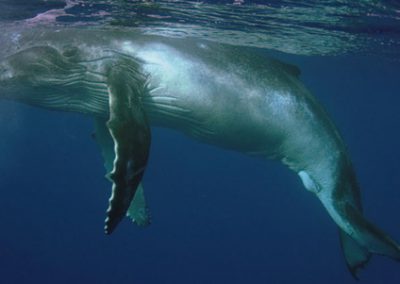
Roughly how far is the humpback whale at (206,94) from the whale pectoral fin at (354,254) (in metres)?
0.02

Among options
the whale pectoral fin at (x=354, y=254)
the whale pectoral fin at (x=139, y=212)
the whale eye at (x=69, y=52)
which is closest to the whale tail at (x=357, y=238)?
the whale pectoral fin at (x=354, y=254)

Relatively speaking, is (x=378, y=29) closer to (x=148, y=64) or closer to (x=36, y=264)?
(x=148, y=64)

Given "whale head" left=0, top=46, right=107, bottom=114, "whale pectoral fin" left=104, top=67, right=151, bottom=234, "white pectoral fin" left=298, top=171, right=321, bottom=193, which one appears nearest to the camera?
"whale pectoral fin" left=104, top=67, right=151, bottom=234

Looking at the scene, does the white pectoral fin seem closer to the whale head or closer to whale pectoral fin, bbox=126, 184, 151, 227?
whale pectoral fin, bbox=126, 184, 151, 227

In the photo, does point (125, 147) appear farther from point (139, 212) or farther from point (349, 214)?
point (349, 214)

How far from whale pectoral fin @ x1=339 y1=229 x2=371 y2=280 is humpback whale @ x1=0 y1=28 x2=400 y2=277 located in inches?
0.7

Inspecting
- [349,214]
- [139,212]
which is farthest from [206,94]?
[349,214]

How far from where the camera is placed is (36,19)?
1232cm

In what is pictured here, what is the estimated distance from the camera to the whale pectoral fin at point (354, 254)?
299 inches

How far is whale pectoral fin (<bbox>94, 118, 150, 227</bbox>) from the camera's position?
8.35 metres

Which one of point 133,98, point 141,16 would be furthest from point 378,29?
point 133,98

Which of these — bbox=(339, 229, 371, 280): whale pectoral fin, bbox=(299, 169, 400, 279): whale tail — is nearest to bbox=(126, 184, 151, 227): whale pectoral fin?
bbox=(299, 169, 400, 279): whale tail

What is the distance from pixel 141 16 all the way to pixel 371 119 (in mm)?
83515

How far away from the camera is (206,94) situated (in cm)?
683
